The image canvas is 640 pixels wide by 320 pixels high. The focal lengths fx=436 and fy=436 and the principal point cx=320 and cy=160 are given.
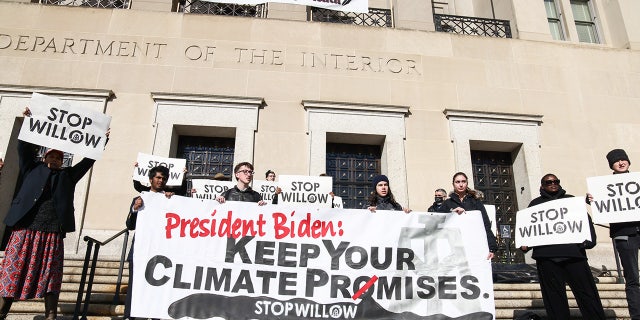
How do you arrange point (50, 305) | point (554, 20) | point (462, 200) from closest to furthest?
point (50, 305)
point (462, 200)
point (554, 20)

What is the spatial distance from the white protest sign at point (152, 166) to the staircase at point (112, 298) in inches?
71.4

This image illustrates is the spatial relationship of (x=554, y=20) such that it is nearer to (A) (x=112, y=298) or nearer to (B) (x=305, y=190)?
(B) (x=305, y=190)

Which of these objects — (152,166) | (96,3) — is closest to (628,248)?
(152,166)

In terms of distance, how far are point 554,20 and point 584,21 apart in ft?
3.53

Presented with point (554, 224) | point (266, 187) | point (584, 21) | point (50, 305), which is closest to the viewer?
point (50, 305)

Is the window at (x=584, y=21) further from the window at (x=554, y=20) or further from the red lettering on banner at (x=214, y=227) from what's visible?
the red lettering on banner at (x=214, y=227)

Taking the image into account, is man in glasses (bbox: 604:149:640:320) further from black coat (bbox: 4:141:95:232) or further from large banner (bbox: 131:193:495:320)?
black coat (bbox: 4:141:95:232)

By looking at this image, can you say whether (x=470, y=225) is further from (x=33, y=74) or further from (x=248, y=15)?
(x=33, y=74)

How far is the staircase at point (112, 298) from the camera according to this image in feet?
19.6

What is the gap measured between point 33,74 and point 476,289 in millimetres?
11156

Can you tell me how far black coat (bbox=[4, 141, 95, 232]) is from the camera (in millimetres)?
4977

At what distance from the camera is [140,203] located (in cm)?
542

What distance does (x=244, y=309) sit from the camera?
5102mm

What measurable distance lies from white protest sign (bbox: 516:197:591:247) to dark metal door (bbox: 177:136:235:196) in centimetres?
718
